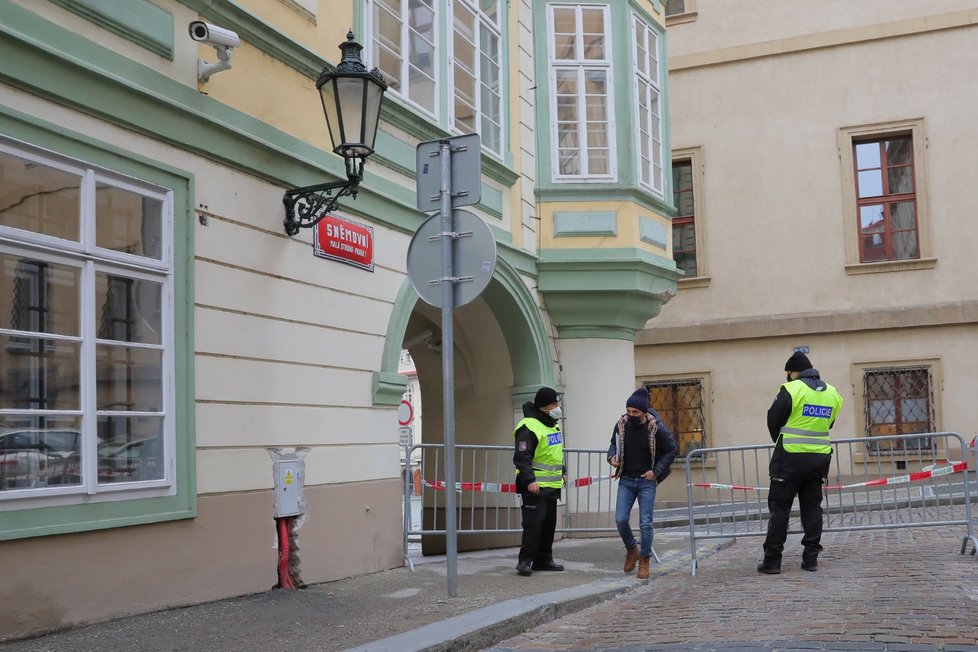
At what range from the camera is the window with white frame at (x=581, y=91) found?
1292cm

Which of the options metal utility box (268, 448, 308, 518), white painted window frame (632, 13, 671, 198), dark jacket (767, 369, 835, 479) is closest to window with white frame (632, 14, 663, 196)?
white painted window frame (632, 13, 671, 198)

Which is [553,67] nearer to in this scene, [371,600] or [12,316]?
[371,600]

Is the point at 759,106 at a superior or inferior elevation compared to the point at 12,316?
superior

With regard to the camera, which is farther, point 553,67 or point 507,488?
point 553,67

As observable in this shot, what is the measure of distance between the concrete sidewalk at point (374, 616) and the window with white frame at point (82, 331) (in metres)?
0.77

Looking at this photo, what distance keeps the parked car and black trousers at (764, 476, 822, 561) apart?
5206 millimetres

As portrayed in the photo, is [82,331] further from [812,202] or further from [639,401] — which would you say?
[812,202]

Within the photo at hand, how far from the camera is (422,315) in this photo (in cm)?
1303

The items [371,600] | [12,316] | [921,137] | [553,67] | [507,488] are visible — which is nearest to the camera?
[12,316]

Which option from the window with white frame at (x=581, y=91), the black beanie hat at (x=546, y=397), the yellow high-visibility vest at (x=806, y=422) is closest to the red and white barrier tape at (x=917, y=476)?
the yellow high-visibility vest at (x=806, y=422)

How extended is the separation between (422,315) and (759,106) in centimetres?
984

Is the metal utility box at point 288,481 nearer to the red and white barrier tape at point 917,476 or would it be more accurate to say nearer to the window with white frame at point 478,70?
the red and white barrier tape at point 917,476

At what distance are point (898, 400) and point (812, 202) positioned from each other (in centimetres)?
370

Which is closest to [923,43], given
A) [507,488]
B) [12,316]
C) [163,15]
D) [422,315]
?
[422,315]
